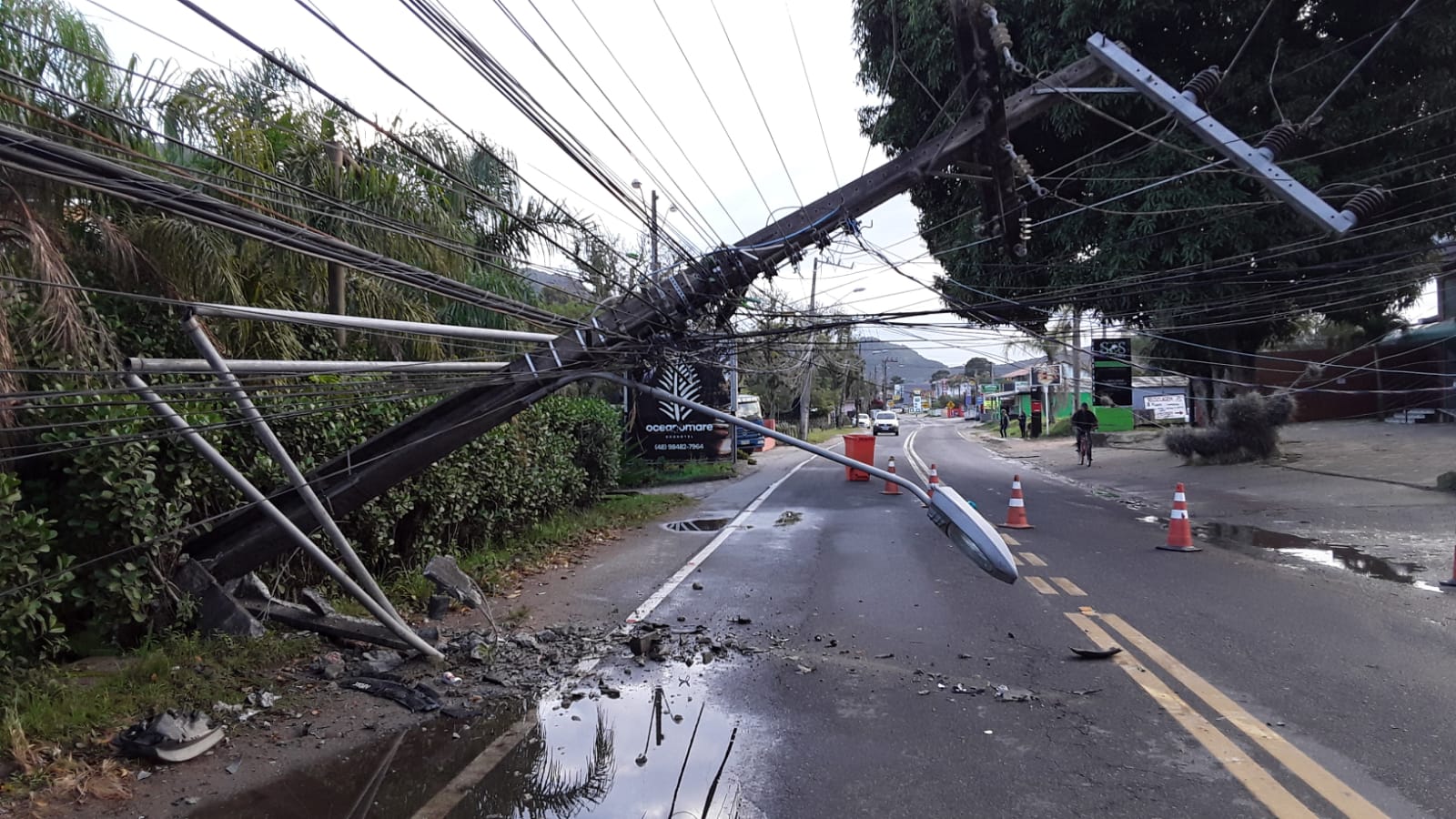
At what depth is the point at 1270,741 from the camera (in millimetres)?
4617

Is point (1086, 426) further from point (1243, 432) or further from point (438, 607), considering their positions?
point (438, 607)

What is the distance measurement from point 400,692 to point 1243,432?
20953mm

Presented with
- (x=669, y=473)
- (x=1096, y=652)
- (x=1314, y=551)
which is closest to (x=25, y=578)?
(x=1096, y=652)

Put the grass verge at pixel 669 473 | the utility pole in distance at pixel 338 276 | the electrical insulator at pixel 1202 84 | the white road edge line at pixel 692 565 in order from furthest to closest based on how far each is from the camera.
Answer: the grass verge at pixel 669 473
the electrical insulator at pixel 1202 84
the utility pole in distance at pixel 338 276
the white road edge line at pixel 692 565

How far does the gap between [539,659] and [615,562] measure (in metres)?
4.25

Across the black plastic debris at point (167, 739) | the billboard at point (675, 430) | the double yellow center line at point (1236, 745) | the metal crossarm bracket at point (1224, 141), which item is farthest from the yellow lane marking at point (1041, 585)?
the billboard at point (675, 430)

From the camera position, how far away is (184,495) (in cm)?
611

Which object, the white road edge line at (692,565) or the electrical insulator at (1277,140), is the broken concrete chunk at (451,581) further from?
the electrical insulator at (1277,140)

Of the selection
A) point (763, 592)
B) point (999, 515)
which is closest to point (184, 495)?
point (763, 592)

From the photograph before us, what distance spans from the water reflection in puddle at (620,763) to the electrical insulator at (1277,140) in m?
8.14

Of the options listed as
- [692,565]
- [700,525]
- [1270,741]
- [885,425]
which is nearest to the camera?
[1270,741]

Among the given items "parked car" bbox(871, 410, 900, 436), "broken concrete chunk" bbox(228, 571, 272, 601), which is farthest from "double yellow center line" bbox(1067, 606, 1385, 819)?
"parked car" bbox(871, 410, 900, 436)

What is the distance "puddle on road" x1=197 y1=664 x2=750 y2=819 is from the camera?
4055 mm

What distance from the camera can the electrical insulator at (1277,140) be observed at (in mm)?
9203
